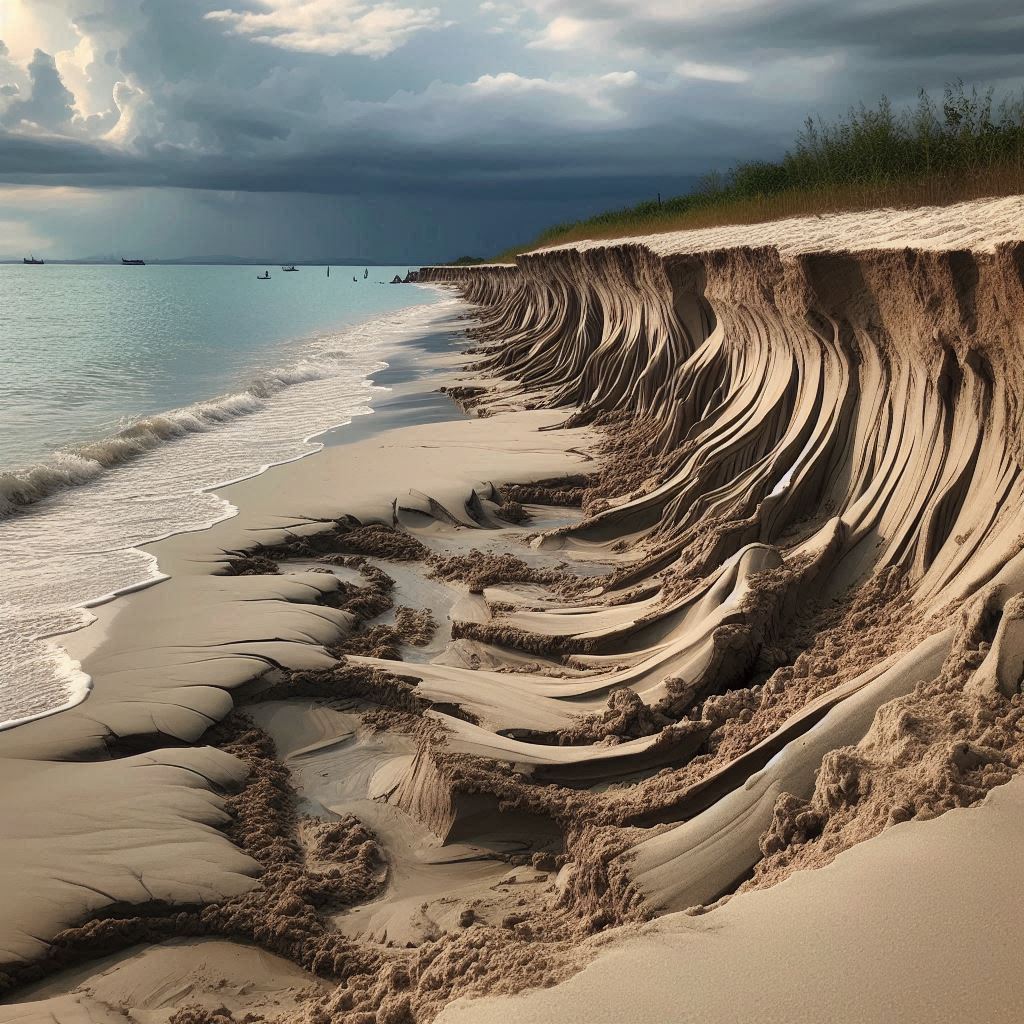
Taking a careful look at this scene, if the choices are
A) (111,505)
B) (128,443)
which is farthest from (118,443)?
(111,505)

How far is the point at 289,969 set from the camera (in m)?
3.30

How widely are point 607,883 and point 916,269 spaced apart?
319 cm

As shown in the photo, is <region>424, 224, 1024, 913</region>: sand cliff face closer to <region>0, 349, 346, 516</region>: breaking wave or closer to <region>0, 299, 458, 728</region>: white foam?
<region>0, 299, 458, 728</region>: white foam

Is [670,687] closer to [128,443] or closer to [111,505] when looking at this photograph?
[111,505]

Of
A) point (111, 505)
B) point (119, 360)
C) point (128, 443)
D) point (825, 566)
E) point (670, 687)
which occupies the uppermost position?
point (119, 360)

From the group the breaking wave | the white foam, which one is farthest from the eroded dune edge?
the breaking wave

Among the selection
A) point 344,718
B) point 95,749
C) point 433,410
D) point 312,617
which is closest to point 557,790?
point 344,718

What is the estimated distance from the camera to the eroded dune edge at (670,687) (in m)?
2.82

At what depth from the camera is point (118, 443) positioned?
1252 centimetres

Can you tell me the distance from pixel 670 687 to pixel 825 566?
0.95 meters

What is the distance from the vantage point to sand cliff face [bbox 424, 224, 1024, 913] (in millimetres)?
2762

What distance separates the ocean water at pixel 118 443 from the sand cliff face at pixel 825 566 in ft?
10.5

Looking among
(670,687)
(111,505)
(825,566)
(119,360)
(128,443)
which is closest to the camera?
(670,687)

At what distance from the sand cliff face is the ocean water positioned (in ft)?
10.5
